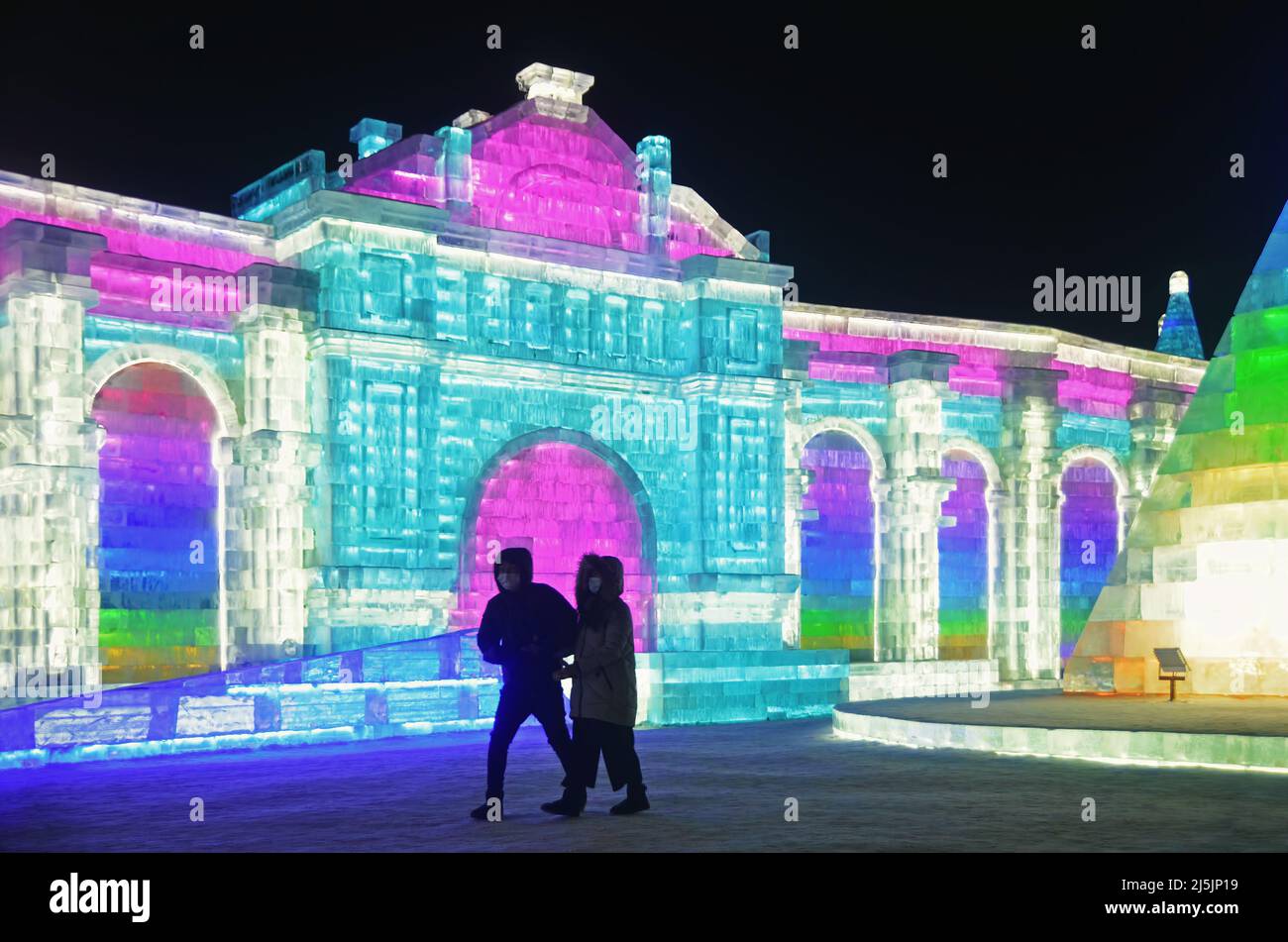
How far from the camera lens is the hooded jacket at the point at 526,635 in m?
10.3

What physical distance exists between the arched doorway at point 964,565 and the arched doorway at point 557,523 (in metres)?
8.25

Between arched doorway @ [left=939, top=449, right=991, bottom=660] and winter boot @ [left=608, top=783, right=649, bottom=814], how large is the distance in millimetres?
21905

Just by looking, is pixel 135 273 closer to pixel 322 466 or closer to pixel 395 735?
pixel 322 466

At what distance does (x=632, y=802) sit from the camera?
10.4 m

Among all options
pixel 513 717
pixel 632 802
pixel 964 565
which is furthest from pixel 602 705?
pixel 964 565

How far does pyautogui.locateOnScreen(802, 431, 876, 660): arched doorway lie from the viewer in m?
30.0

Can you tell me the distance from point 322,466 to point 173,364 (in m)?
2.65

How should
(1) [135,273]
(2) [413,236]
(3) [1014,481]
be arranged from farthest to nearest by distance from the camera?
1. (3) [1014,481]
2. (2) [413,236]
3. (1) [135,273]

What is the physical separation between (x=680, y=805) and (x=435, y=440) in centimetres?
1338

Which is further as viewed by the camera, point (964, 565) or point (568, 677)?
point (964, 565)

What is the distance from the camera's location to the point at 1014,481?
3234 centimetres

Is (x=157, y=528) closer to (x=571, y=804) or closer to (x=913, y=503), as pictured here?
(x=571, y=804)

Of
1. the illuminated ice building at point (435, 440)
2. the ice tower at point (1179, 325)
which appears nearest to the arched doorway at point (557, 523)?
the illuminated ice building at point (435, 440)
